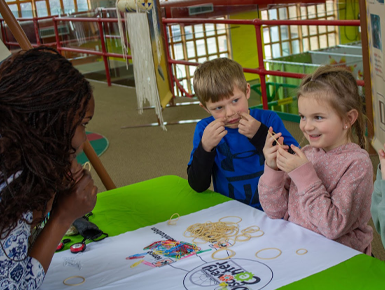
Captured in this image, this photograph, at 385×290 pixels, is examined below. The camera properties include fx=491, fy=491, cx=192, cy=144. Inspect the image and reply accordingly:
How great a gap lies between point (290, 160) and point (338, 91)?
0.85 feet

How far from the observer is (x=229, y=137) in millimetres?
1795

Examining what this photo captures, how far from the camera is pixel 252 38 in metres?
4.42

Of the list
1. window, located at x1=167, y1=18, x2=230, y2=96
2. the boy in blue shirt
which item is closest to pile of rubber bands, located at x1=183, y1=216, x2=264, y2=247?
the boy in blue shirt

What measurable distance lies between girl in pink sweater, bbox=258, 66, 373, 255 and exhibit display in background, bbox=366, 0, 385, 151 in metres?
1.38

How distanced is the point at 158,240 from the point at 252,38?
336 cm

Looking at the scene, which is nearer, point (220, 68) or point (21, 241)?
point (21, 241)

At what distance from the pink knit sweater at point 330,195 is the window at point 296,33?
10.4 feet

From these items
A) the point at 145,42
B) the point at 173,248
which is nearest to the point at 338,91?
the point at 173,248

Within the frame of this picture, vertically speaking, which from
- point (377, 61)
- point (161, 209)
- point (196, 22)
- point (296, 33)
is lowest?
point (161, 209)

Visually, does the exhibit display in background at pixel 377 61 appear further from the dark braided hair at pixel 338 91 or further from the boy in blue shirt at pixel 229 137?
the dark braided hair at pixel 338 91

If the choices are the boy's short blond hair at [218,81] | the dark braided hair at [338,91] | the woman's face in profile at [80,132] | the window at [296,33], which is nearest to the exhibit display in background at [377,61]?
the boy's short blond hair at [218,81]

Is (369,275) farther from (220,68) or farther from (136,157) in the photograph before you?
(136,157)

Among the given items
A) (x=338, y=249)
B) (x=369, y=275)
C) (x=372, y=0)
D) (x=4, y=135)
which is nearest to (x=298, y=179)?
(x=338, y=249)

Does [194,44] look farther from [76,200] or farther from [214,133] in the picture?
[76,200]
